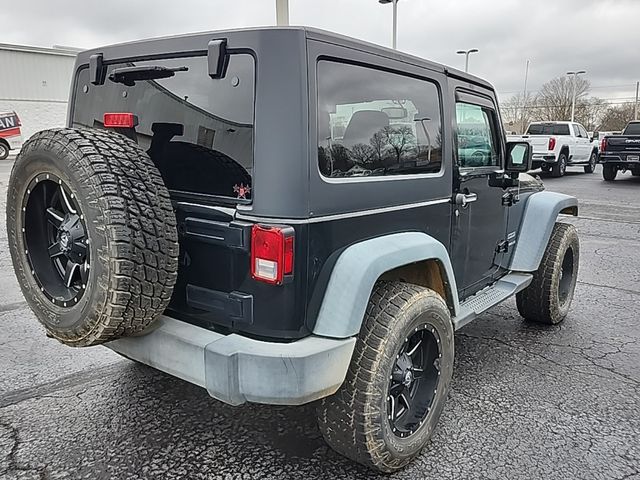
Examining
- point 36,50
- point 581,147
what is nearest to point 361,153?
point 581,147

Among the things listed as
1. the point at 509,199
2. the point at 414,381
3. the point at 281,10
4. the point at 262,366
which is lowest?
the point at 414,381

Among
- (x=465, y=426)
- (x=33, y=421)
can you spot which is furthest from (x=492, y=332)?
(x=33, y=421)

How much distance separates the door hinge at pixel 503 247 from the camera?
408cm

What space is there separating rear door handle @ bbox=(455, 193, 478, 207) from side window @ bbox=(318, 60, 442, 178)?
0.27 m

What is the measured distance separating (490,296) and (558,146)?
55.7ft

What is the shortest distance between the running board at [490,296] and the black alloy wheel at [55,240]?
2016 millimetres

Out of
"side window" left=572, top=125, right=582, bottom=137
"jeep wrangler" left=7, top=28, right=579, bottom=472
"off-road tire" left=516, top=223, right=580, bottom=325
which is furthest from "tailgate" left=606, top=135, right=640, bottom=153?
"jeep wrangler" left=7, top=28, right=579, bottom=472

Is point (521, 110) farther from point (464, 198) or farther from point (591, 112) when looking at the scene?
point (464, 198)

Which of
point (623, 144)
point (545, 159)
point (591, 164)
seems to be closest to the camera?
point (623, 144)

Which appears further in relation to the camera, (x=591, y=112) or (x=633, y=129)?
(x=591, y=112)

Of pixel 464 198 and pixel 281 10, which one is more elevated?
pixel 281 10

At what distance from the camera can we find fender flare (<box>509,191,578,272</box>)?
14.0ft

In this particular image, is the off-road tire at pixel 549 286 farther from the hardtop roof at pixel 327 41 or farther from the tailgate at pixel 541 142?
the tailgate at pixel 541 142

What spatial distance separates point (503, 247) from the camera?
415 cm
